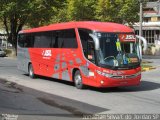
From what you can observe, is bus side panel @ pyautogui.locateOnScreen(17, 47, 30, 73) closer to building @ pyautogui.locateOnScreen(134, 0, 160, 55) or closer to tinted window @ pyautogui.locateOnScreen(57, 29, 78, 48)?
tinted window @ pyautogui.locateOnScreen(57, 29, 78, 48)

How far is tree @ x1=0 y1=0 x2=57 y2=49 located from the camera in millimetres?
47281

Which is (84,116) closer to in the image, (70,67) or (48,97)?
(48,97)

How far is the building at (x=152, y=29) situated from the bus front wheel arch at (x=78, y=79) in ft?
145

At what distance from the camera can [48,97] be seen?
15.7 meters

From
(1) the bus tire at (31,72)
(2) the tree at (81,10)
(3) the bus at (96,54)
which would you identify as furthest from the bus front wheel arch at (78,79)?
(2) the tree at (81,10)

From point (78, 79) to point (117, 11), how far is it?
104 ft

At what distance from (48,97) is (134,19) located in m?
36.2

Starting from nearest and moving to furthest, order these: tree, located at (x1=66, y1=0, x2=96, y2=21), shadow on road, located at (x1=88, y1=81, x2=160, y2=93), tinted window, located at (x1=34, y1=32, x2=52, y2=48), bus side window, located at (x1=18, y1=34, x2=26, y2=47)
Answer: shadow on road, located at (x1=88, y1=81, x2=160, y2=93) < tinted window, located at (x1=34, y1=32, x2=52, y2=48) < bus side window, located at (x1=18, y1=34, x2=26, y2=47) < tree, located at (x1=66, y1=0, x2=96, y2=21)

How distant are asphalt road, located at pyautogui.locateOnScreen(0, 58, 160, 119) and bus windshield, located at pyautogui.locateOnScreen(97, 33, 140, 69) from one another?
1.18m

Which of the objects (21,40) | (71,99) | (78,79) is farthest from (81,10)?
(71,99)

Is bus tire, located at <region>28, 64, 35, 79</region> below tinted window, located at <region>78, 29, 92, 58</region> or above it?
below

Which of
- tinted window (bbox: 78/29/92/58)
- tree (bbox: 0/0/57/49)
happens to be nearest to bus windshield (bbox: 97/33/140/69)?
tinted window (bbox: 78/29/92/58)

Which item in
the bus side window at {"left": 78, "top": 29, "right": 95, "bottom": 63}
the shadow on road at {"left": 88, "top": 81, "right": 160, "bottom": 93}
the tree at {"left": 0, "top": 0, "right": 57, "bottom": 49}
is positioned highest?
the tree at {"left": 0, "top": 0, "right": 57, "bottom": 49}

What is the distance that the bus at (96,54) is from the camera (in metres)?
17.2
